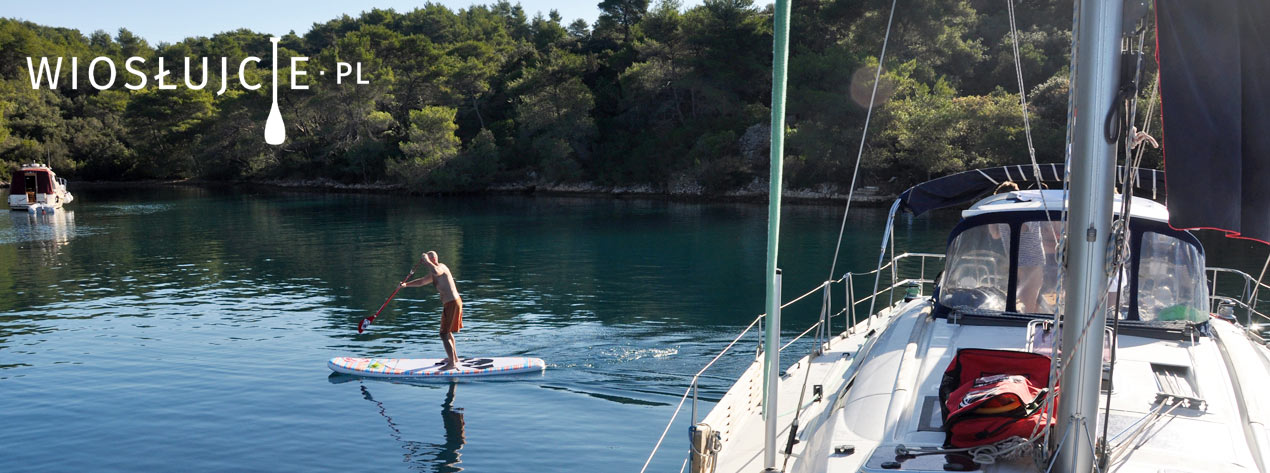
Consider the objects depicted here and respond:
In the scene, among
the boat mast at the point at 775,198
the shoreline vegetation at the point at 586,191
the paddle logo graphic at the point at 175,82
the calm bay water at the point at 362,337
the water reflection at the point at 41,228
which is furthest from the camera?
the paddle logo graphic at the point at 175,82

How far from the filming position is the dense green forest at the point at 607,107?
5069 centimetres

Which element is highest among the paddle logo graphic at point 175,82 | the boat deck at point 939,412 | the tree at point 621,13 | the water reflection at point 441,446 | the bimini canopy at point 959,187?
the tree at point 621,13

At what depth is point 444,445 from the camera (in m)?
11.9

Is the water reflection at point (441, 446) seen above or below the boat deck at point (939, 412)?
below

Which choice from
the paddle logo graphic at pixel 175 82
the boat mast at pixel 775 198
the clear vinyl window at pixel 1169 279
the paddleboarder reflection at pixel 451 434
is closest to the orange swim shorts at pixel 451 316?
the paddleboarder reflection at pixel 451 434

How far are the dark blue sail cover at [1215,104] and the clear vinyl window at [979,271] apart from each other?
12.3ft

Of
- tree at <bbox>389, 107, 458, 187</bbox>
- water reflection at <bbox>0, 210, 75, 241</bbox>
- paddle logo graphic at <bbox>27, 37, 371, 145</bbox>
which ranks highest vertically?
paddle logo graphic at <bbox>27, 37, 371, 145</bbox>

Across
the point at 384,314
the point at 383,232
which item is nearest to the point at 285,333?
the point at 384,314

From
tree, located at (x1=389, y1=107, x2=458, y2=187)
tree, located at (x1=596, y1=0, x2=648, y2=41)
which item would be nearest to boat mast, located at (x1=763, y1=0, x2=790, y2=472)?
tree, located at (x1=389, y1=107, x2=458, y2=187)

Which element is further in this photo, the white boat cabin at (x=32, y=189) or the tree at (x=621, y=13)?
the tree at (x=621, y=13)

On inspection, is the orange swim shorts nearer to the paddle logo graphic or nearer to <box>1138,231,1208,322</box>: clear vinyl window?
<box>1138,231,1208,322</box>: clear vinyl window

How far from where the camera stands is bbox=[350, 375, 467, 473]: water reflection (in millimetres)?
11195

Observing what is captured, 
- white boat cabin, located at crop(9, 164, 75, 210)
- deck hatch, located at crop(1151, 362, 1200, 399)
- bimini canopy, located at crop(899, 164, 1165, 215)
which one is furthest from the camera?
white boat cabin, located at crop(9, 164, 75, 210)

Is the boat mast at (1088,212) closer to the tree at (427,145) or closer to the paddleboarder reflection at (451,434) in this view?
the paddleboarder reflection at (451,434)
